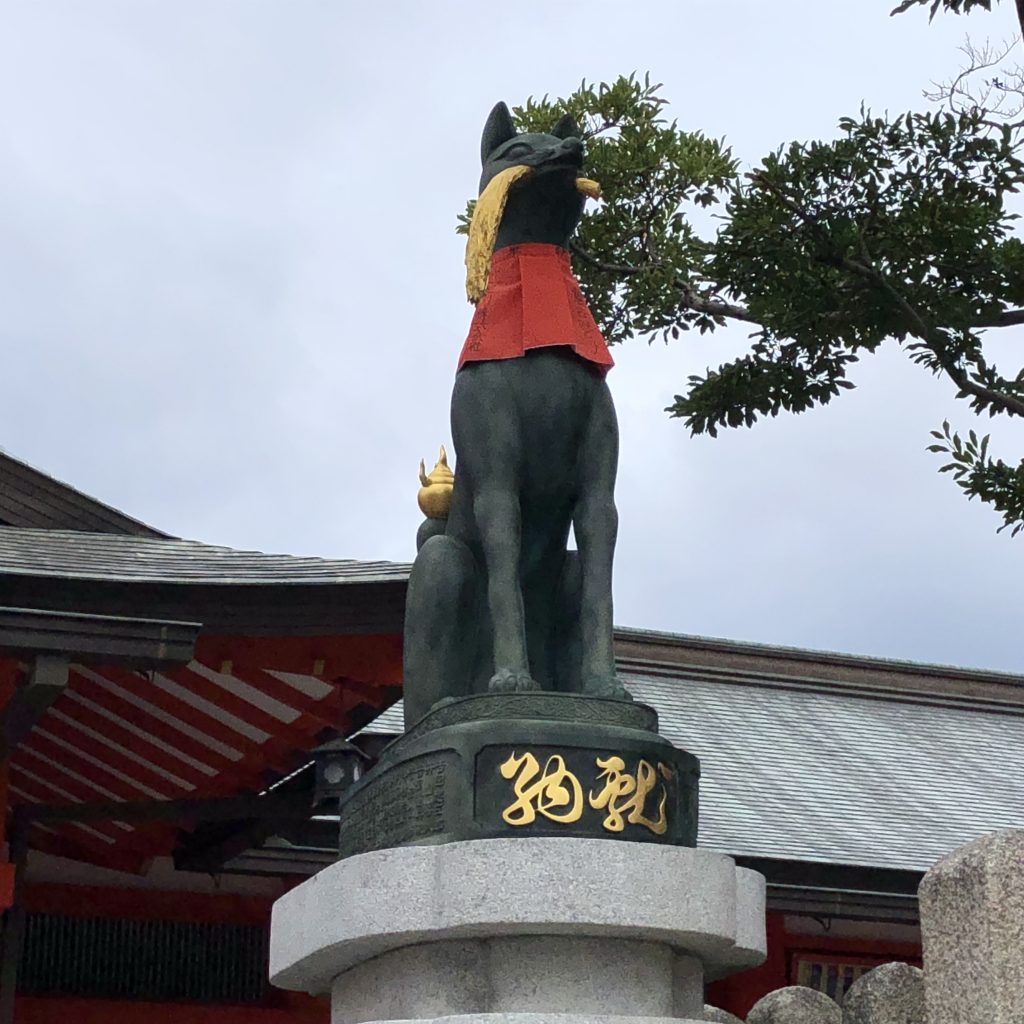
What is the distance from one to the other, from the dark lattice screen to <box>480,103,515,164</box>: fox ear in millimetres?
7350

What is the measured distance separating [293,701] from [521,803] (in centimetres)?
501

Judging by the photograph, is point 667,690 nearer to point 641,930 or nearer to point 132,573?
point 132,573

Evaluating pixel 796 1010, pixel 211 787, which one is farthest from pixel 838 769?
pixel 796 1010

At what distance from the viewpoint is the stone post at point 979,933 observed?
14.8ft

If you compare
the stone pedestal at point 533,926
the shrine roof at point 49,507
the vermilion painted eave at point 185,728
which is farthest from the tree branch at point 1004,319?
the shrine roof at point 49,507

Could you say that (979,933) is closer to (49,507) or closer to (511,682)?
(511,682)

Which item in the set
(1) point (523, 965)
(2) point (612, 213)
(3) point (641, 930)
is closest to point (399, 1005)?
(1) point (523, 965)

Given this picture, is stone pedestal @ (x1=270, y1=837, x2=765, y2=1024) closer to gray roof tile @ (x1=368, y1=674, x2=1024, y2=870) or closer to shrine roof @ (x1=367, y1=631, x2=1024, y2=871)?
shrine roof @ (x1=367, y1=631, x2=1024, y2=871)

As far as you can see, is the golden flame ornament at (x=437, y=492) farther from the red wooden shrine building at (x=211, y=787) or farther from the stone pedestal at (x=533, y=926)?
the red wooden shrine building at (x=211, y=787)

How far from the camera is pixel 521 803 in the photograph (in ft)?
15.2

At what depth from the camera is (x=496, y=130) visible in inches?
215

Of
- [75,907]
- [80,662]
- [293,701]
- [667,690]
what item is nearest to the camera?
[80,662]

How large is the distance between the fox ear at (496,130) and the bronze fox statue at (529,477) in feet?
0.23

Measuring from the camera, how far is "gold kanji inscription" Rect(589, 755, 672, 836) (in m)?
4.65
